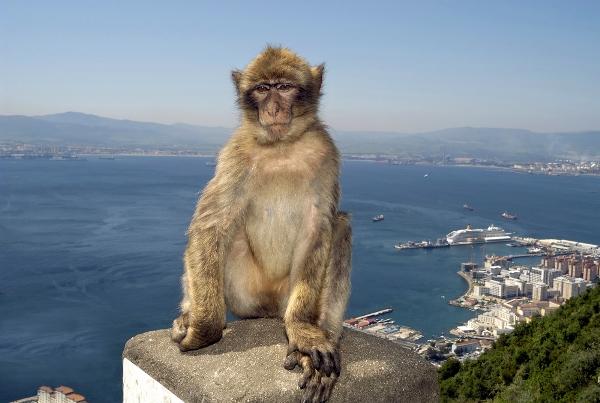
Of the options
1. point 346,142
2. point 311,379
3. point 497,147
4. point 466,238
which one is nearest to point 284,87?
point 311,379

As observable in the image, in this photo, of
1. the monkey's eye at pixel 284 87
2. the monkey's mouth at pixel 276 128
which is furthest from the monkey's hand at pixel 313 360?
the monkey's eye at pixel 284 87

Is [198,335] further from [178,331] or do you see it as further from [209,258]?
[209,258]

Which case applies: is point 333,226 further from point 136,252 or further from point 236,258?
point 136,252

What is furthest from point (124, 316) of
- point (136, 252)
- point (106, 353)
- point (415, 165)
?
point (415, 165)

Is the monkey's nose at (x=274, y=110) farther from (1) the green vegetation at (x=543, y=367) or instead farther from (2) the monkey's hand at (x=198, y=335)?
(1) the green vegetation at (x=543, y=367)

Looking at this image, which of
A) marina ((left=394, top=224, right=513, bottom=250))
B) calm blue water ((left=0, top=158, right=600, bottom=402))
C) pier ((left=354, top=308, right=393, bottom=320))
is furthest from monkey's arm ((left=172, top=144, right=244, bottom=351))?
marina ((left=394, top=224, right=513, bottom=250))

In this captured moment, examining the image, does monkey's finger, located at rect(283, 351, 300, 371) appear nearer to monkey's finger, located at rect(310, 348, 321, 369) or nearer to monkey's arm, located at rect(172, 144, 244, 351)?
monkey's finger, located at rect(310, 348, 321, 369)

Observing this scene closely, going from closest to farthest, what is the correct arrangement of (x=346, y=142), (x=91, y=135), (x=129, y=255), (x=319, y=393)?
1. (x=319, y=393)
2. (x=129, y=255)
3. (x=346, y=142)
4. (x=91, y=135)
